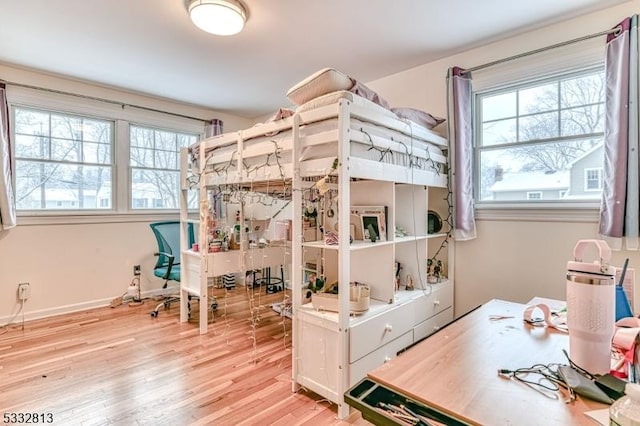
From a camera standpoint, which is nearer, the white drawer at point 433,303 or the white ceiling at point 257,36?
the white ceiling at point 257,36

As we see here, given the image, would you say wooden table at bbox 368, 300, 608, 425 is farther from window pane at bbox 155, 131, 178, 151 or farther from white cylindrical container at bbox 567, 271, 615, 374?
window pane at bbox 155, 131, 178, 151

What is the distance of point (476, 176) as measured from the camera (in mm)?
2873

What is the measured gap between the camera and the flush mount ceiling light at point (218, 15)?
6.89 ft

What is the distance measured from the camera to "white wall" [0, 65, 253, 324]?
333 centimetres

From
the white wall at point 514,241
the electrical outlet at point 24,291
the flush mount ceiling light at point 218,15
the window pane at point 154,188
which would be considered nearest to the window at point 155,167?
the window pane at point 154,188

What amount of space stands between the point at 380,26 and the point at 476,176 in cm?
149

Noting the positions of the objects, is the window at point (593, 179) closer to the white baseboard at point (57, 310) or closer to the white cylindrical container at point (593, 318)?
the white cylindrical container at point (593, 318)

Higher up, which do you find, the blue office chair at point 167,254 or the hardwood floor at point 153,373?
the blue office chair at point 167,254

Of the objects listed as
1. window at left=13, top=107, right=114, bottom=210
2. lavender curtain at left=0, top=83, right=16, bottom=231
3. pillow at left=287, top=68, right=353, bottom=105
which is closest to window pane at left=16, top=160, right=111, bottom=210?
window at left=13, top=107, right=114, bottom=210

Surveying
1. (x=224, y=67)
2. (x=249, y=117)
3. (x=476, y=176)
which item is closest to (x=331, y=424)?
(x=476, y=176)

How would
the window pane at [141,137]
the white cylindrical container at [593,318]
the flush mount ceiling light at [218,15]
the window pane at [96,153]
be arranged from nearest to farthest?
the white cylindrical container at [593,318], the flush mount ceiling light at [218,15], the window pane at [96,153], the window pane at [141,137]

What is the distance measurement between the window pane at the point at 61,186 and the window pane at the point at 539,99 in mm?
4467

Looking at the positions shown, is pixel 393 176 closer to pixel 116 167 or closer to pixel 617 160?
pixel 617 160

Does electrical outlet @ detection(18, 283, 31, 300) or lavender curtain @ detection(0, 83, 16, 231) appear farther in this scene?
electrical outlet @ detection(18, 283, 31, 300)
